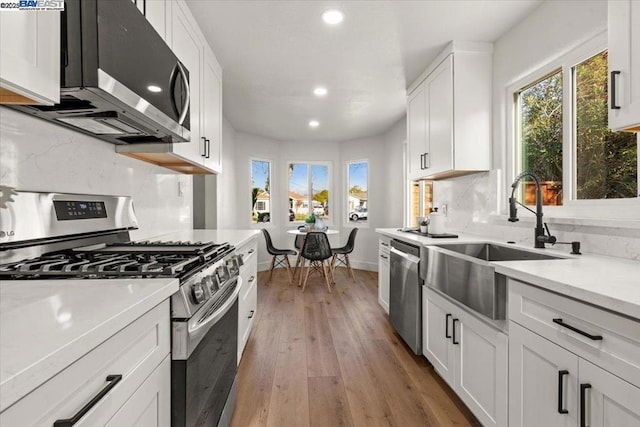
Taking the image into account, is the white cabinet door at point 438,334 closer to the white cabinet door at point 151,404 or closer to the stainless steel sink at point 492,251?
the stainless steel sink at point 492,251

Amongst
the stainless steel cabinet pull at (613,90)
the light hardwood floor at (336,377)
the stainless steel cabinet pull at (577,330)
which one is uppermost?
the stainless steel cabinet pull at (613,90)

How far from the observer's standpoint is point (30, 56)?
31.5 inches

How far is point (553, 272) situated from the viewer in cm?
121

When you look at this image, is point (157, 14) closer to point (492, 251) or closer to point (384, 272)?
point (492, 251)

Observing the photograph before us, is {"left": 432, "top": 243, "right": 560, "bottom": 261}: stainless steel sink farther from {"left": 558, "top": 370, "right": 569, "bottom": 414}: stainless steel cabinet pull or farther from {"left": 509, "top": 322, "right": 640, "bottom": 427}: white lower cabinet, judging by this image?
{"left": 558, "top": 370, "right": 569, "bottom": 414}: stainless steel cabinet pull

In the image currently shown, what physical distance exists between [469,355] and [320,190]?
522cm

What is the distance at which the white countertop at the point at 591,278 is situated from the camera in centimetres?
88

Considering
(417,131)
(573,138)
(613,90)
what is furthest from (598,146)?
(417,131)

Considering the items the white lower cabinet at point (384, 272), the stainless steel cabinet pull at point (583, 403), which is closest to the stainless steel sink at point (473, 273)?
the stainless steel cabinet pull at point (583, 403)

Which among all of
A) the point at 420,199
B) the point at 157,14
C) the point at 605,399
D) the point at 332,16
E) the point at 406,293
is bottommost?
the point at 406,293

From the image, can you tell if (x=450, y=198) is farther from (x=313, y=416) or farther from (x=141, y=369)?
(x=141, y=369)

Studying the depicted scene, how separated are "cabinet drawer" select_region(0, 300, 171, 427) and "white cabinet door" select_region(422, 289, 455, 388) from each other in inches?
64.4

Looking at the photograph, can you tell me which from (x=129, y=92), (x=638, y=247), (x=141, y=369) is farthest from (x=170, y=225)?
(x=638, y=247)

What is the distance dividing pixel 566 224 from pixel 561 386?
1.17 metres
